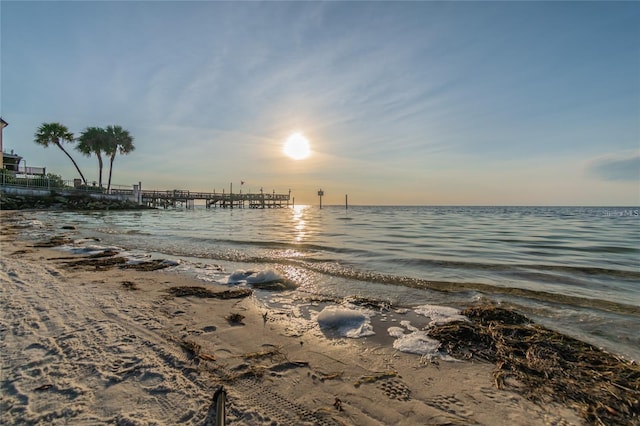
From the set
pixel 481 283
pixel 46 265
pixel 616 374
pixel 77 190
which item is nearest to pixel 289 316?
pixel 616 374

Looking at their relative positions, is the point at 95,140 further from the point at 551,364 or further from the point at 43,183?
the point at 551,364

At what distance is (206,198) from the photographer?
65438 mm

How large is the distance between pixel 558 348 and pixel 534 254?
804 centimetres

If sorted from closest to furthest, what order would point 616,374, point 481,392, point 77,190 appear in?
1. point 481,392
2. point 616,374
3. point 77,190

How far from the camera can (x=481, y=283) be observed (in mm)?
6254

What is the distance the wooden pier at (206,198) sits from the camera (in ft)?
179

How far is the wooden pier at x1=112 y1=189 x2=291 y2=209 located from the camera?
5466 cm

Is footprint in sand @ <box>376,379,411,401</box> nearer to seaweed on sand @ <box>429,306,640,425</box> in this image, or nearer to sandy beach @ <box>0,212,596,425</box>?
sandy beach @ <box>0,212,596,425</box>

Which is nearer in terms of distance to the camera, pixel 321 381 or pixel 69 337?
pixel 321 381

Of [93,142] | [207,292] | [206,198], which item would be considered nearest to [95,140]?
[93,142]

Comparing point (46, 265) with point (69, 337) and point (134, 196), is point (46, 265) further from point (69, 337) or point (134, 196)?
point (134, 196)

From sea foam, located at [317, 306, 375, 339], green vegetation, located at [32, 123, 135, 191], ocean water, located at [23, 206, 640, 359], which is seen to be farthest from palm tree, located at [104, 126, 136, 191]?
sea foam, located at [317, 306, 375, 339]

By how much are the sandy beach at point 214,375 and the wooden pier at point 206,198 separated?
5064 cm

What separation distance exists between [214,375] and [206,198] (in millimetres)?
67560
